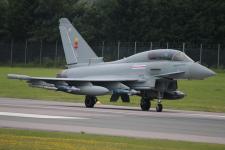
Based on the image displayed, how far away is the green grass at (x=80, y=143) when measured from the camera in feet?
51.9

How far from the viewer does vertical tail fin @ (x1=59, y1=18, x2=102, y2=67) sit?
112ft

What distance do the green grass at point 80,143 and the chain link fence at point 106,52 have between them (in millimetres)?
42518

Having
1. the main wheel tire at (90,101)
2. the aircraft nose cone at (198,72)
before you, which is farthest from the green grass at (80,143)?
the main wheel tire at (90,101)

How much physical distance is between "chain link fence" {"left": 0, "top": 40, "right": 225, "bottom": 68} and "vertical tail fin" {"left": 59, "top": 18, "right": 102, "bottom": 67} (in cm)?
2610

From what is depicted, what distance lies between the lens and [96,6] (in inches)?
3428

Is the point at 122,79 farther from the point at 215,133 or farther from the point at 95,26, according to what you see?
the point at 95,26

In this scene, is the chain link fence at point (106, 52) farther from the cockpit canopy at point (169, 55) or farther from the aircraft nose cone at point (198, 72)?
the aircraft nose cone at point (198, 72)

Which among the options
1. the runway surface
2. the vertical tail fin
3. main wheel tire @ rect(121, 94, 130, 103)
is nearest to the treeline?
the vertical tail fin

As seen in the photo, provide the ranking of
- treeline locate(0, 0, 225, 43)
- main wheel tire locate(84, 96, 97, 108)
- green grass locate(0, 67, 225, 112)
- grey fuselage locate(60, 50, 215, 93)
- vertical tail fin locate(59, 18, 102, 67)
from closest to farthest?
grey fuselage locate(60, 50, 215, 93) < main wheel tire locate(84, 96, 97, 108) < vertical tail fin locate(59, 18, 102, 67) < green grass locate(0, 67, 225, 112) < treeline locate(0, 0, 225, 43)

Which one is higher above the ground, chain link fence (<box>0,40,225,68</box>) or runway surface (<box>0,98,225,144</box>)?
chain link fence (<box>0,40,225,68</box>)

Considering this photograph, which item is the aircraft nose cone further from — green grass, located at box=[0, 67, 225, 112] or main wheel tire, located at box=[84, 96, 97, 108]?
main wheel tire, located at box=[84, 96, 97, 108]

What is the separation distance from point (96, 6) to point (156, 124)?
65.9 meters

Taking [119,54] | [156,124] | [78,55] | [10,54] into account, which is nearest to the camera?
[156,124]

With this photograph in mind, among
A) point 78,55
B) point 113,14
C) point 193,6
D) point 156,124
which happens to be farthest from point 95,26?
point 156,124
